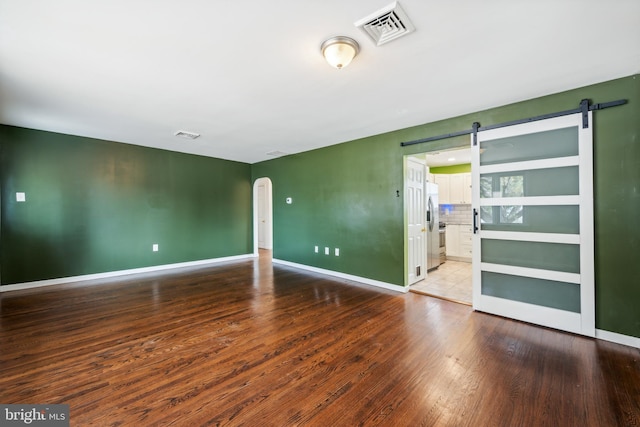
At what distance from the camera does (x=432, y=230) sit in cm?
523

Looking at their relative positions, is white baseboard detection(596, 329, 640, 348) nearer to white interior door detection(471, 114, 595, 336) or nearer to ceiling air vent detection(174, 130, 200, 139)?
white interior door detection(471, 114, 595, 336)

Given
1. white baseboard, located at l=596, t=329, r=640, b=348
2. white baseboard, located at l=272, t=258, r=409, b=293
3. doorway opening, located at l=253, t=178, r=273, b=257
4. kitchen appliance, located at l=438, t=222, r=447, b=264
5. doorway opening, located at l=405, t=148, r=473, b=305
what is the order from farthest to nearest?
doorway opening, located at l=253, t=178, r=273, b=257 < kitchen appliance, located at l=438, t=222, r=447, b=264 < doorway opening, located at l=405, t=148, r=473, b=305 < white baseboard, located at l=272, t=258, r=409, b=293 < white baseboard, located at l=596, t=329, r=640, b=348

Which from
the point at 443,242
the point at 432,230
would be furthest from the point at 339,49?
the point at 443,242

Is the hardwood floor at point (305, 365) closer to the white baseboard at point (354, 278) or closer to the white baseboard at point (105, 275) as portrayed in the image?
the white baseboard at point (354, 278)

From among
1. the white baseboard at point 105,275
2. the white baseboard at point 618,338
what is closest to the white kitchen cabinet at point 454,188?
the white baseboard at point 618,338

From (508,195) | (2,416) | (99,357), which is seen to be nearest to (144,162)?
(99,357)

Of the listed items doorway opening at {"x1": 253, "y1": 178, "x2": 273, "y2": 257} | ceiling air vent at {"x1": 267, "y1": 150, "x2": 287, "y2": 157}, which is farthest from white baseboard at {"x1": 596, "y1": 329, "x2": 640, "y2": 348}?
doorway opening at {"x1": 253, "y1": 178, "x2": 273, "y2": 257}

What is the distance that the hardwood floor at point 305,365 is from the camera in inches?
63.6

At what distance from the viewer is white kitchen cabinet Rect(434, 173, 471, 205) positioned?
6336 mm

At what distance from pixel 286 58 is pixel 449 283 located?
13.6ft

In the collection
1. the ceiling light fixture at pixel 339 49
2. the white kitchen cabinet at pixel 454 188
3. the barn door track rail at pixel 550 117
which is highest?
the ceiling light fixture at pixel 339 49

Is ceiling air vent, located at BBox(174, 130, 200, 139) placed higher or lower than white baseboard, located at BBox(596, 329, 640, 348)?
higher

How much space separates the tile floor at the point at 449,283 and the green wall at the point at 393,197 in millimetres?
536

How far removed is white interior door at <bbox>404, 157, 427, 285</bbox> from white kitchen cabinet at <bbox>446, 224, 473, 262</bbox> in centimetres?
212
